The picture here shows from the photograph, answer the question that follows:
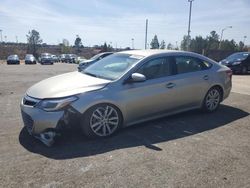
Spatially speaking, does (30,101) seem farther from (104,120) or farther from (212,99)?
(212,99)

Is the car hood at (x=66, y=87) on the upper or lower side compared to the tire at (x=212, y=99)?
upper

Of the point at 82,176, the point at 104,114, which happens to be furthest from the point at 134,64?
the point at 82,176

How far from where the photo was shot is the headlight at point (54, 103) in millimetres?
4496

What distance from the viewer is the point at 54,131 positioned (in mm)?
4527

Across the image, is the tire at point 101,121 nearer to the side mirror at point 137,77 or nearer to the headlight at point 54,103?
the headlight at point 54,103

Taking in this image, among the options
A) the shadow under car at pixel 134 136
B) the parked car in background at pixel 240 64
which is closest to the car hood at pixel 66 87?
the shadow under car at pixel 134 136

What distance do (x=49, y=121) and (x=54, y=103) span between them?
297 millimetres

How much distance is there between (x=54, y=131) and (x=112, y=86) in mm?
1258

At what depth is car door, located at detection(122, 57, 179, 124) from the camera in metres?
5.18

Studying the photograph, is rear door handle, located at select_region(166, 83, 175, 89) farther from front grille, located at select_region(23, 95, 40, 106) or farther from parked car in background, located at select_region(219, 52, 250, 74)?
parked car in background, located at select_region(219, 52, 250, 74)

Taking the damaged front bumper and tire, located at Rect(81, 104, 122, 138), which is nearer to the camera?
the damaged front bumper

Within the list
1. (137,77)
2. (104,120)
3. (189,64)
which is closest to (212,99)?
(189,64)

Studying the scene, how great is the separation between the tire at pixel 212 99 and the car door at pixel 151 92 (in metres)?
1.18

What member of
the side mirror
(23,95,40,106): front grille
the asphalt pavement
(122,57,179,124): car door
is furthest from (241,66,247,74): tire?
(23,95,40,106): front grille
